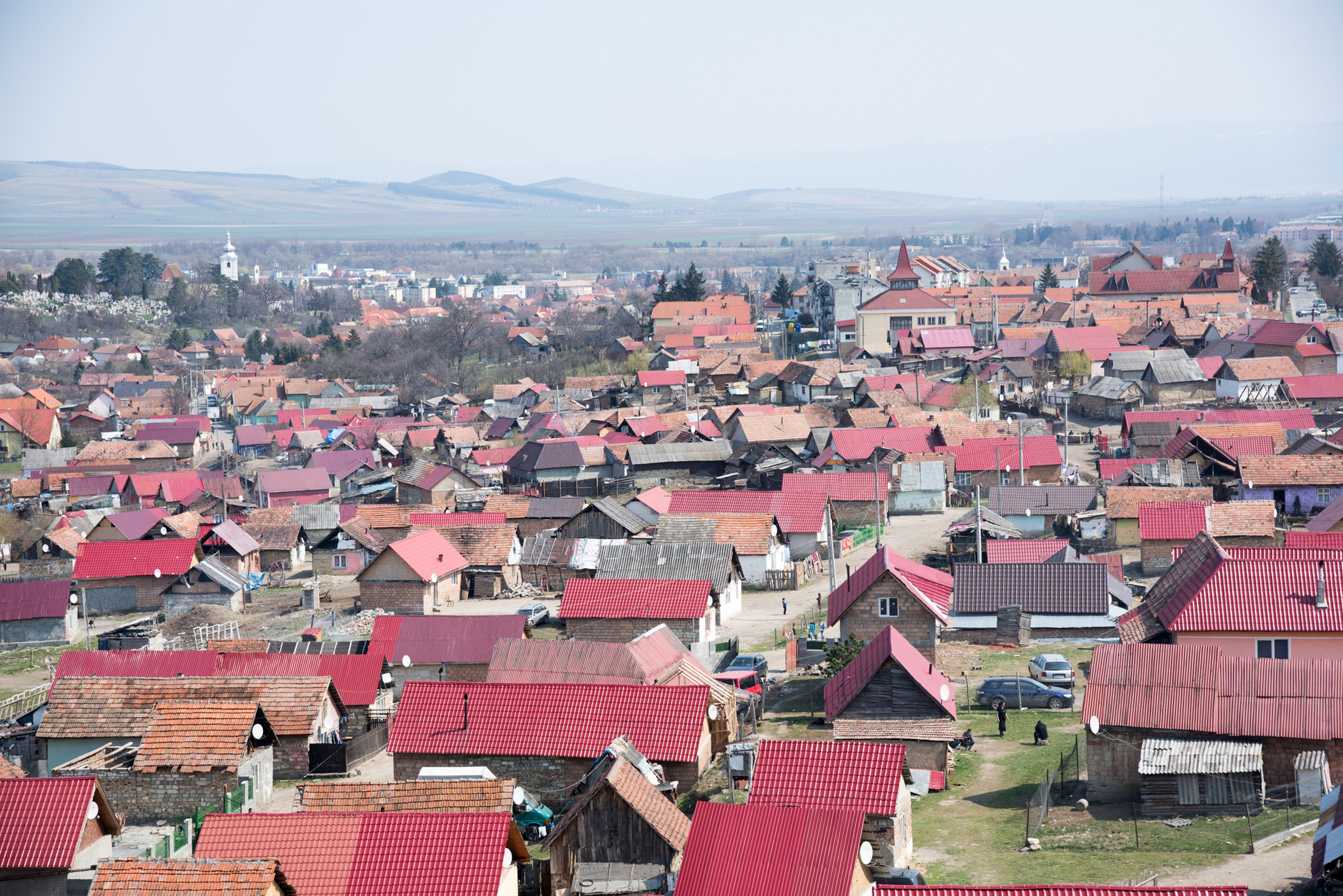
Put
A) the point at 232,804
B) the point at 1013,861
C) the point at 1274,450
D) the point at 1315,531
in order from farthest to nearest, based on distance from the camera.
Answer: the point at 1274,450
the point at 1315,531
the point at 232,804
the point at 1013,861

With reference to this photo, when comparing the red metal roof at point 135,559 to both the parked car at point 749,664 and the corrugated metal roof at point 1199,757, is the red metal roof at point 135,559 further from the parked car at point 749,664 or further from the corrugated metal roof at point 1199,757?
the corrugated metal roof at point 1199,757

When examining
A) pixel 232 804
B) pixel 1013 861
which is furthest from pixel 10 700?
pixel 1013 861

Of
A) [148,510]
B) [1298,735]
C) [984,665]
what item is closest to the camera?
[1298,735]

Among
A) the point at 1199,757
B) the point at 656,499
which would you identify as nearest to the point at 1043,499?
the point at 656,499

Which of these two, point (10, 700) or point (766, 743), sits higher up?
point (766, 743)

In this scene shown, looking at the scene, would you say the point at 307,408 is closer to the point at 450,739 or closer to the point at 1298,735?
the point at 450,739

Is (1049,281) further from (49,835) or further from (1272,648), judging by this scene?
(49,835)

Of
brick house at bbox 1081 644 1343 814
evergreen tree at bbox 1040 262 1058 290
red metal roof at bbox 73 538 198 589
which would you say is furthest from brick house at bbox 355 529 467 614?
evergreen tree at bbox 1040 262 1058 290
